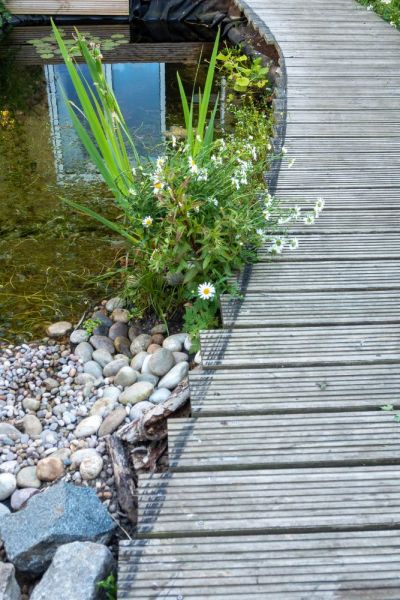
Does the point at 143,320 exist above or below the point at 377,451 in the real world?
below

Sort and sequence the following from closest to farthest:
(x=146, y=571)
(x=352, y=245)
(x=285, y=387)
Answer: (x=146, y=571)
(x=285, y=387)
(x=352, y=245)

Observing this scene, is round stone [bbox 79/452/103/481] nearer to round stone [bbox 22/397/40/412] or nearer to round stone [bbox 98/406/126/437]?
round stone [bbox 98/406/126/437]

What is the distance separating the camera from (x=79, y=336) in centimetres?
294

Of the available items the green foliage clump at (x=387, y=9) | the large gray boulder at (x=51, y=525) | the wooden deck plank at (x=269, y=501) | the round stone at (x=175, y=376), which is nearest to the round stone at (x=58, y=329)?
the round stone at (x=175, y=376)

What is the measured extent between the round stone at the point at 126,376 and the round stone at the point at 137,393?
0.10 metres

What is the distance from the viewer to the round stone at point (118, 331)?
9.55 feet

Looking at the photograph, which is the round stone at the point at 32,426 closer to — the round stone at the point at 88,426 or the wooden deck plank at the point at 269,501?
the round stone at the point at 88,426

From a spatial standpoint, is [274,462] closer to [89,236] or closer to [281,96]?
[89,236]

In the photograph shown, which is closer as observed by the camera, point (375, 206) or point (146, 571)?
point (146, 571)

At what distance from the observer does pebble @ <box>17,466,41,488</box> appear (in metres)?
2.10

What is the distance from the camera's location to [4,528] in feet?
5.76

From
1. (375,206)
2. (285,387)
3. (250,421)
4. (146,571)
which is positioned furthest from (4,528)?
(375,206)

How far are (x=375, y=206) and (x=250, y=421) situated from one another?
1.56 meters

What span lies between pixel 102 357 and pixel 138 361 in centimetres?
19
